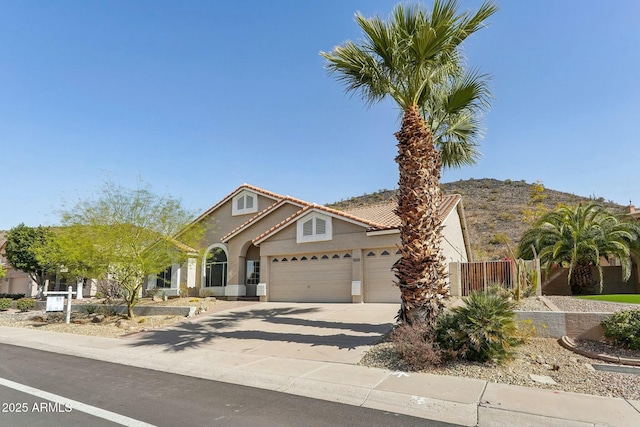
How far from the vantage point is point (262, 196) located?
26.4m

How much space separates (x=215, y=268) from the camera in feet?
86.2

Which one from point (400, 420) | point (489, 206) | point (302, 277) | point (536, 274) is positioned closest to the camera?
point (400, 420)

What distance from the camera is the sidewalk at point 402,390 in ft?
20.0

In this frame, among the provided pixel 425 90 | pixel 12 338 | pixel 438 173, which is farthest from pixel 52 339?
pixel 425 90

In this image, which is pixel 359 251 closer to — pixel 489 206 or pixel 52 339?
pixel 52 339

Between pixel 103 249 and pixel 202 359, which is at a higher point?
pixel 103 249

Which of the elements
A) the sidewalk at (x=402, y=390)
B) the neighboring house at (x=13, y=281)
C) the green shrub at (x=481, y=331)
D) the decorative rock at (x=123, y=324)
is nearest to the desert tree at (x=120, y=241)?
the decorative rock at (x=123, y=324)

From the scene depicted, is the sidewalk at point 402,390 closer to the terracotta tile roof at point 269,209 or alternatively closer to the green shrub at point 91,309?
the green shrub at point 91,309

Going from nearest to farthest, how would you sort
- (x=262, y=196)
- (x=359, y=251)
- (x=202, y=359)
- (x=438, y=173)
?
(x=202, y=359) → (x=438, y=173) → (x=359, y=251) → (x=262, y=196)

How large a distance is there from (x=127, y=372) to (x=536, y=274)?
1444 centimetres

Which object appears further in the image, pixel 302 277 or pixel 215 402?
pixel 302 277

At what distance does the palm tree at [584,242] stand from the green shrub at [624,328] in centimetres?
1169

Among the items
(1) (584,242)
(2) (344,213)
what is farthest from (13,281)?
(1) (584,242)

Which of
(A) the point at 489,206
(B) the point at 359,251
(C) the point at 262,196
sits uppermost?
(A) the point at 489,206
